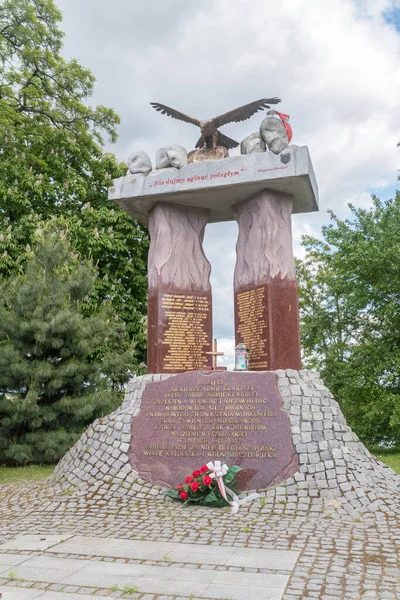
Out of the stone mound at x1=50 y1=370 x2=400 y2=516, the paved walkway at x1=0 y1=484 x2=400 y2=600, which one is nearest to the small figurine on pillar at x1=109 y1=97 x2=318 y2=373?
the stone mound at x1=50 y1=370 x2=400 y2=516

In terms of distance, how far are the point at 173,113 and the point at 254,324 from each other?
477 centimetres

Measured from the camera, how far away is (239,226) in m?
10.3

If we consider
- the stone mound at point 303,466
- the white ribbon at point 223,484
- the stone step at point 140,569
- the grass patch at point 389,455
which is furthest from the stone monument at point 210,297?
the grass patch at point 389,455

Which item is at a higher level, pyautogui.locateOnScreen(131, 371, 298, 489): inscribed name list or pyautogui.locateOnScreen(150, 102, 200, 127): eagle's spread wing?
pyautogui.locateOnScreen(150, 102, 200, 127): eagle's spread wing

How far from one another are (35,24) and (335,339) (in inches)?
560

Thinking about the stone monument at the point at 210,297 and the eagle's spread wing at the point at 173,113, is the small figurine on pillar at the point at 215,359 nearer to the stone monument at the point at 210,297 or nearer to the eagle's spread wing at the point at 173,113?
the stone monument at the point at 210,297

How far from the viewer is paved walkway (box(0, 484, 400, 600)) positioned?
12.5 feet

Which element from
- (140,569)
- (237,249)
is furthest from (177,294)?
(140,569)

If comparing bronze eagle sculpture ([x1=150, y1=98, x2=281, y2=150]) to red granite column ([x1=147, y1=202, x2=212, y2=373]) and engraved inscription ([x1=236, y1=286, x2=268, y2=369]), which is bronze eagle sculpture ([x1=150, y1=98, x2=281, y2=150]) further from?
engraved inscription ([x1=236, y1=286, x2=268, y2=369])

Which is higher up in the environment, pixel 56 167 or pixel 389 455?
pixel 56 167

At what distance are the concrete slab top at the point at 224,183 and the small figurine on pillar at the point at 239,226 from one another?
19mm

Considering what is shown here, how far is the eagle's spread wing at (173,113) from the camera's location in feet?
35.2

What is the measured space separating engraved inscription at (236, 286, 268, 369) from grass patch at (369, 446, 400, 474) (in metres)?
3.80

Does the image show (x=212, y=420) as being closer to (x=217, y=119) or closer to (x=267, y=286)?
(x=267, y=286)
